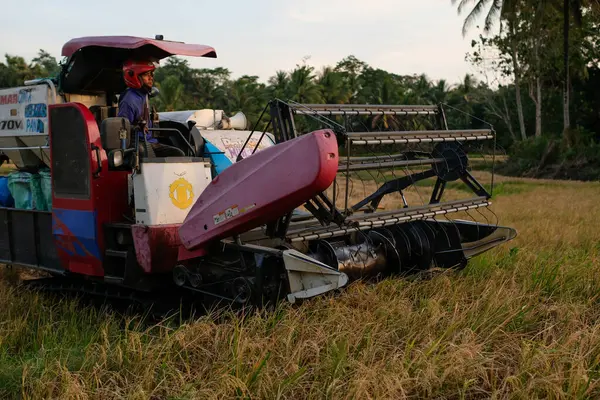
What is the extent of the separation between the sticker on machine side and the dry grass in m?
0.68

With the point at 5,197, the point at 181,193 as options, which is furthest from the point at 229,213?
the point at 5,197

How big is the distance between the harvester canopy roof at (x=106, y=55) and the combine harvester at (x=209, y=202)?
14 millimetres

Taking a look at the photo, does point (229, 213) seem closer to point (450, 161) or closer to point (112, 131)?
point (112, 131)

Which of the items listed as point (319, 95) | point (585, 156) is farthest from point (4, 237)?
point (319, 95)

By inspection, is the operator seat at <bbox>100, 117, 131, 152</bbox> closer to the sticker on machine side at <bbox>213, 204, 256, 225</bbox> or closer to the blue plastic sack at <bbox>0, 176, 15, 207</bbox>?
the sticker on machine side at <bbox>213, 204, 256, 225</bbox>

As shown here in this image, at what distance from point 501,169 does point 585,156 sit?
4761mm

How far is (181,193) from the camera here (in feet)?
16.7

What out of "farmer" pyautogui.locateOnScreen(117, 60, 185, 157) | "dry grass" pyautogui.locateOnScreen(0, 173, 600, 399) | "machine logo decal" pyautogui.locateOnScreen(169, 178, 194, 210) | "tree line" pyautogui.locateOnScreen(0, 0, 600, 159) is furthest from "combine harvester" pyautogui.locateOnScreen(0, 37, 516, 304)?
"tree line" pyautogui.locateOnScreen(0, 0, 600, 159)

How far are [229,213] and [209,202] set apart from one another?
196 mm

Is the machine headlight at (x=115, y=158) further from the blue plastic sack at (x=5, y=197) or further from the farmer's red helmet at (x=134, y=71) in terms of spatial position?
the blue plastic sack at (x=5, y=197)

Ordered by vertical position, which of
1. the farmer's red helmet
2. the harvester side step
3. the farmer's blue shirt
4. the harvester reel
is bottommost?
the harvester side step

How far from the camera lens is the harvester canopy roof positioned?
5.25 m

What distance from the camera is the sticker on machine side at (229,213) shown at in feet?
14.4

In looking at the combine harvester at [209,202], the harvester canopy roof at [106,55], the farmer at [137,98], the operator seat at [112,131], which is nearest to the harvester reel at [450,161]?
the combine harvester at [209,202]
